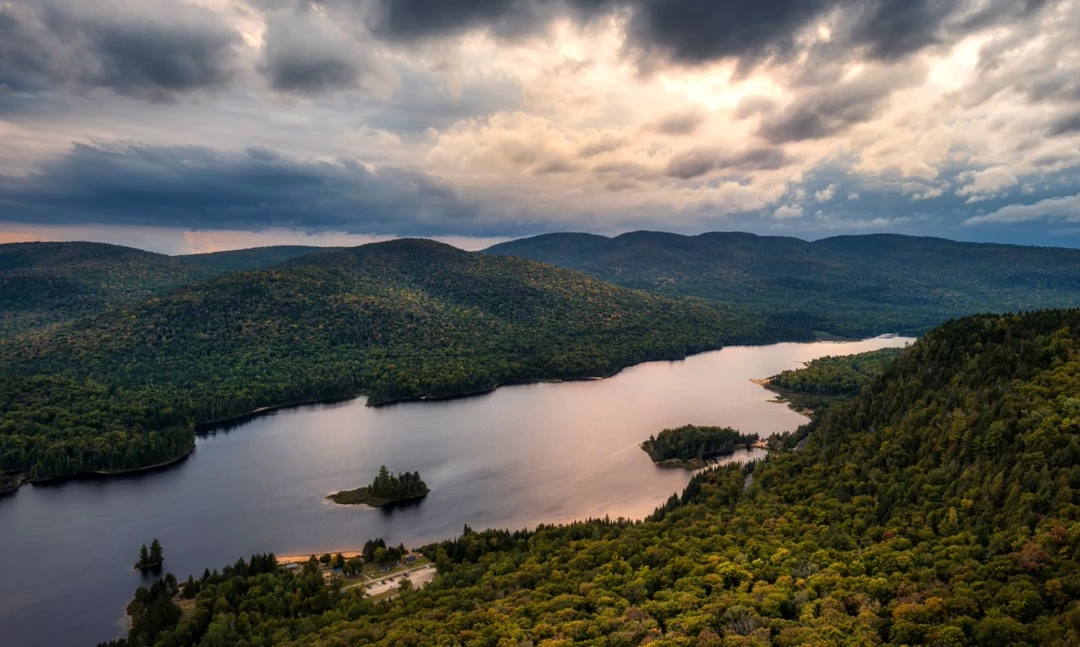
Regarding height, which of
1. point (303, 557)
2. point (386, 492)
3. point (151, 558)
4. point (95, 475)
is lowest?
point (303, 557)

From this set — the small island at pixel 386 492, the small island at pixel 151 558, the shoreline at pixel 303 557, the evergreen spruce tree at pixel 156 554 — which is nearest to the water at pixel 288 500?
the small island at pixel 151 558

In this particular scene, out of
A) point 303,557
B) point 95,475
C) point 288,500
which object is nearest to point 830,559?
point 303,557

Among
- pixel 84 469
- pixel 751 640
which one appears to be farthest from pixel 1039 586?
pixel 84 469

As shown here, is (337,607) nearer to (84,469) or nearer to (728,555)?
(728,555)

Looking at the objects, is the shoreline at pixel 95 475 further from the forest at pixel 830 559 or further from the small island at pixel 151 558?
the forest at pixel 830 559

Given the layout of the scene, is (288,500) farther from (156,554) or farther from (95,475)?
(95,475)
